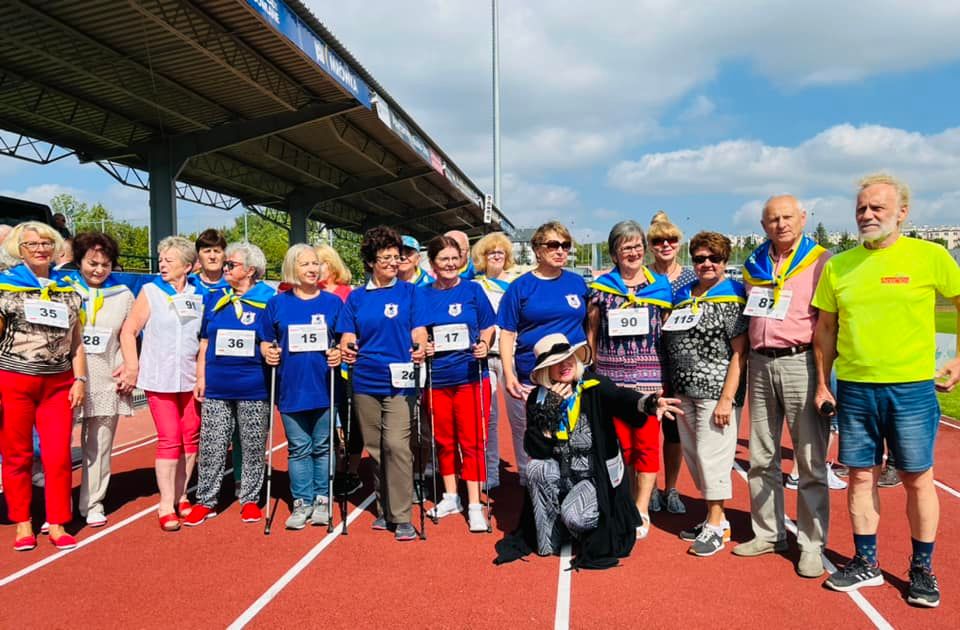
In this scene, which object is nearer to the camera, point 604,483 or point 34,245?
point 604,483

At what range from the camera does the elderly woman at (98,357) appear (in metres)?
4.64

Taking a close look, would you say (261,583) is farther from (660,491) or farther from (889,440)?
(889,440)

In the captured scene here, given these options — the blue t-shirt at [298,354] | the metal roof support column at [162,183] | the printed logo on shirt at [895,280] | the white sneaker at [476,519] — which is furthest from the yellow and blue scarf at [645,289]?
the metal roof support column at [162,183]

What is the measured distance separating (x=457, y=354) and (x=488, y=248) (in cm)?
165

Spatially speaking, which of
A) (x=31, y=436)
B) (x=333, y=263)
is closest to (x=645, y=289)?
(x=333, y=263)

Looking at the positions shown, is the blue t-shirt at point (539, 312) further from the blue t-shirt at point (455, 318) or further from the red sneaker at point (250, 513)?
the red sneaker at point (250, 513)

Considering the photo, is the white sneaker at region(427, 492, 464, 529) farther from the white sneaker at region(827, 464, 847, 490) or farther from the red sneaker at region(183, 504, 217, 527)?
the white sneaker at region(827, 464, 847, 490)

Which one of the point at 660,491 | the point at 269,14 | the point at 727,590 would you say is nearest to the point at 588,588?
the point at 727,590

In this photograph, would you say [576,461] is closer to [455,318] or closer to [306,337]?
[455,318]

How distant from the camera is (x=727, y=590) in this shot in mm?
3498

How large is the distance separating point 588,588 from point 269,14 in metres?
10.0

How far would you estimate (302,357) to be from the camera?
15.1ft

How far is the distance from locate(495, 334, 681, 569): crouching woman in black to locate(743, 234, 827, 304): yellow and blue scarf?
0.95 metres

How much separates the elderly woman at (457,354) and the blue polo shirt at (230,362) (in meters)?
1.21
